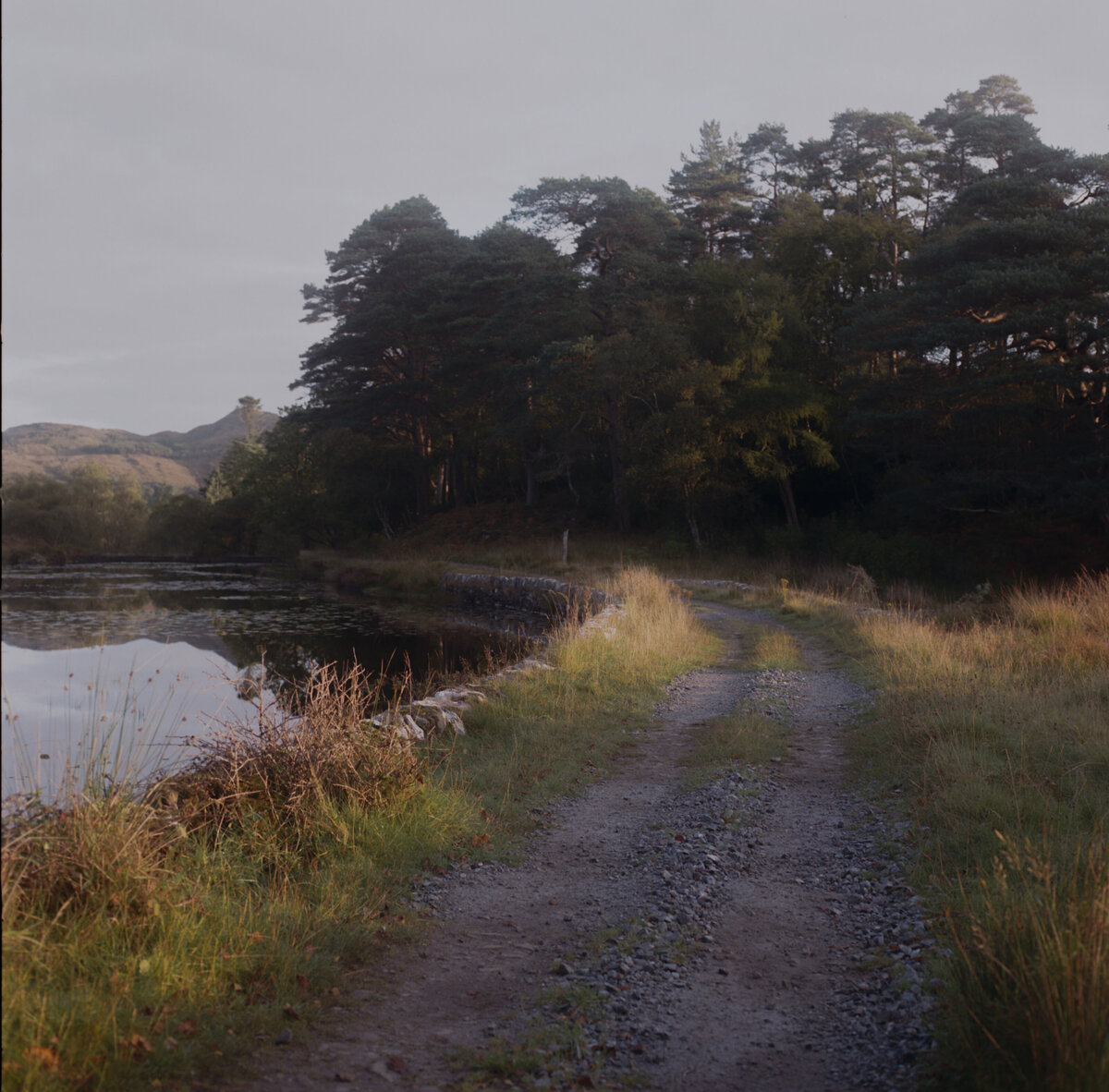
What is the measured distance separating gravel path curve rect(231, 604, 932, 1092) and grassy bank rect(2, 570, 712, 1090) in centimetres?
23

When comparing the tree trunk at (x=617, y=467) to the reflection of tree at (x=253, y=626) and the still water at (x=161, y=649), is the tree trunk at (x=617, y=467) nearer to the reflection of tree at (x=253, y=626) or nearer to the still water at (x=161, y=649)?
the still water at (x=161, y=649)

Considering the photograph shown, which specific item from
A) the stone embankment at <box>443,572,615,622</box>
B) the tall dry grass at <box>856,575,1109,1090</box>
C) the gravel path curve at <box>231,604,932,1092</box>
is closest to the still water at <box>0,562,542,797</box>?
the stone embankment at <box>443,572,615,622</box>

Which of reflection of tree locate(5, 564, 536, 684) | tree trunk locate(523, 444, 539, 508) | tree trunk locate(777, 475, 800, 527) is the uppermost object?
tree trunk locate(523, 444, 539, 508)

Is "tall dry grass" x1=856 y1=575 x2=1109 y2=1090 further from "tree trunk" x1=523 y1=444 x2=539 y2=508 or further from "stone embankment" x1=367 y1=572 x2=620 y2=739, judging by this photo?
"tree trunk" x1=523 y1=444 x2=539 y2=508

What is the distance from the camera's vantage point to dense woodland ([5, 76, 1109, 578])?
20.8 meters

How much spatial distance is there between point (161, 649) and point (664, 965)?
1270 centimetres

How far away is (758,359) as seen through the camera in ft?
93.7

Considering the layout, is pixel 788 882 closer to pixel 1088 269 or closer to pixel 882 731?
pixel 882 731

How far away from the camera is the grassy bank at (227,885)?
2.74 meters

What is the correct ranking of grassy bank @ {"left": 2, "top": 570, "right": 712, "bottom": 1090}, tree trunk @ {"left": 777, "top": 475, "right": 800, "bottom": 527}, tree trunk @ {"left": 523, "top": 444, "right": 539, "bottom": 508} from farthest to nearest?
tree trunk @ {"left": 523, "top": 444, "right": 539, "bottom": 508} → tree trunk @ {"left": 777, "top": 475, "right": 800, "bottom": 527} → grassy bank @ {"left": 2, "top": 570, "right": 712, "bottom": 1090}

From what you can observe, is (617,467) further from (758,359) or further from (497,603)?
(497,603)

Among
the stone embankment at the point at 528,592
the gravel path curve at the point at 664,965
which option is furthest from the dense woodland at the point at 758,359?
the gravel path curve at the point at 664,965

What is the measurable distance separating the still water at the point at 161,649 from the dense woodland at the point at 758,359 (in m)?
6.03

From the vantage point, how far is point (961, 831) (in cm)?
470
